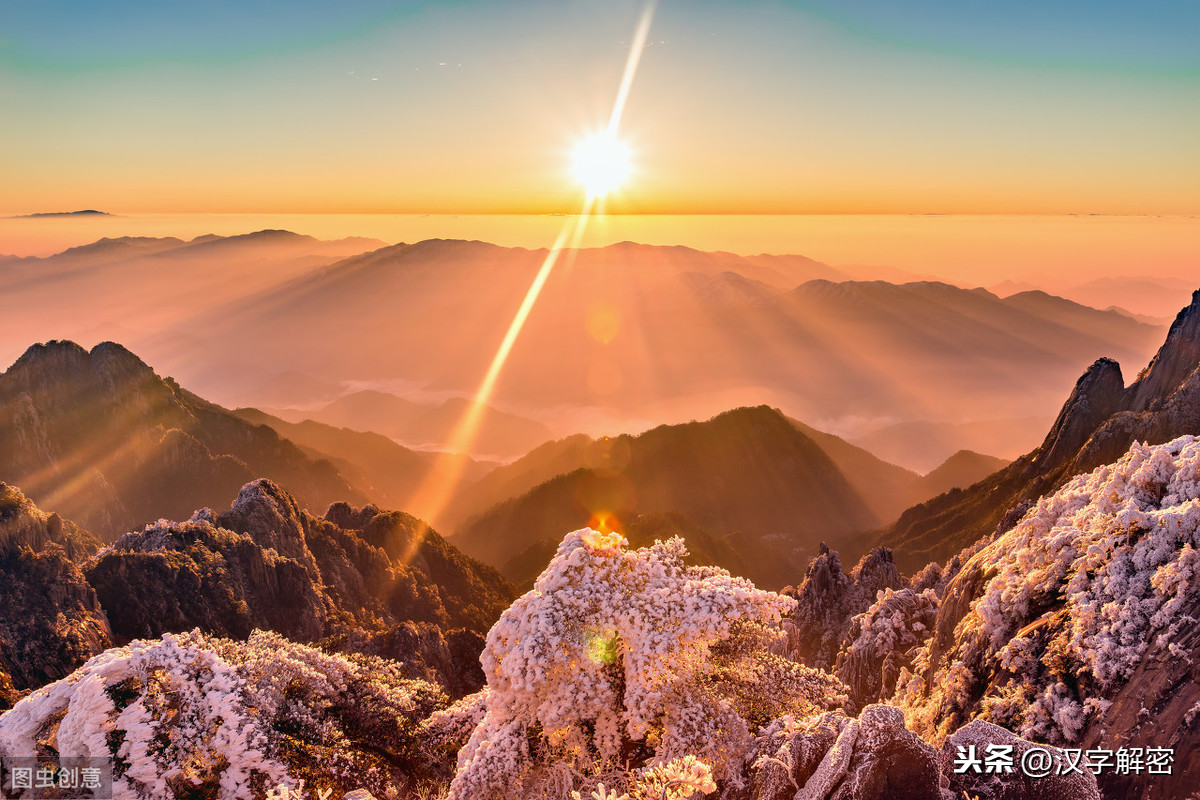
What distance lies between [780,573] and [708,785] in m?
124

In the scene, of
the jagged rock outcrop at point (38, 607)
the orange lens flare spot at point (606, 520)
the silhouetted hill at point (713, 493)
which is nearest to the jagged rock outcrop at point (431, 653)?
the jagged rock outcrop at point (38, 607)

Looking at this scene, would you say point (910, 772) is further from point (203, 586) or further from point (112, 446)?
point (112, 446)

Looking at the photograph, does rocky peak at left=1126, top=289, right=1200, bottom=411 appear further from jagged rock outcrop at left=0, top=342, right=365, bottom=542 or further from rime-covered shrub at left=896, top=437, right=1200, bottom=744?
jagged rock outcrop at left=0, top=342, right=365, bottom=542

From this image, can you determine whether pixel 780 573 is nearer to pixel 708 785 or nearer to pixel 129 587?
pixel 129 587

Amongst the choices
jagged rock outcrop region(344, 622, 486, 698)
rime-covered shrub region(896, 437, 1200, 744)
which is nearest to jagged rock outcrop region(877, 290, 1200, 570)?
rime-covered shrub region(896, 437, 1200, 744)

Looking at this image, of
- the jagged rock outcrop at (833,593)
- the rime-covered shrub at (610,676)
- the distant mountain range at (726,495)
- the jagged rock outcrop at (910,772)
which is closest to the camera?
the jagged rock outcrop at (910,772)

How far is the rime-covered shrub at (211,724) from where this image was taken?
15297mm

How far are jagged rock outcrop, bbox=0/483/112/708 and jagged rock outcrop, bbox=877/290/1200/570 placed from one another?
247 feet

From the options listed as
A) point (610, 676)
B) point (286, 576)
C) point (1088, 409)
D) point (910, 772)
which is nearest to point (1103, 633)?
point (910, 772)

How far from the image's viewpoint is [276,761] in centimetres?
1720

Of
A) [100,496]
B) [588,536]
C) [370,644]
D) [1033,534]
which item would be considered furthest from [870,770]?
[100,496]

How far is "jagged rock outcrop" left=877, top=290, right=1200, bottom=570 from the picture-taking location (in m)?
64.9

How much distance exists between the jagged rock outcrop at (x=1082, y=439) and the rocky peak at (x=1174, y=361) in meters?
0.09

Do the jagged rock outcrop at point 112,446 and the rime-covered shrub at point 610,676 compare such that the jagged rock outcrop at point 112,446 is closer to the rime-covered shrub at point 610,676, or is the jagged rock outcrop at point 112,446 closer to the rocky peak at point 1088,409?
the rime-covered shrub at point 610,676
